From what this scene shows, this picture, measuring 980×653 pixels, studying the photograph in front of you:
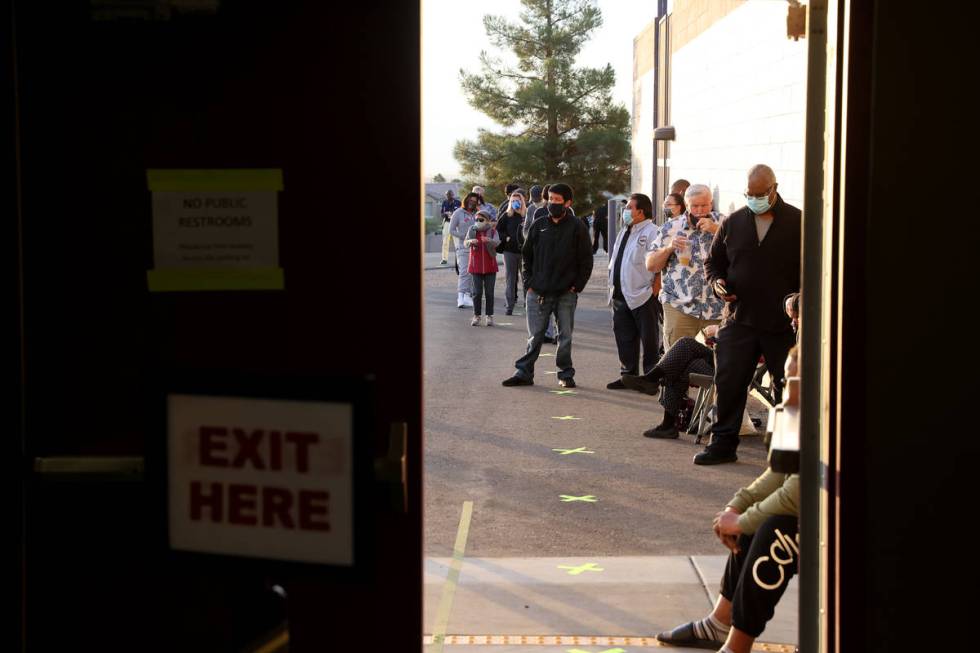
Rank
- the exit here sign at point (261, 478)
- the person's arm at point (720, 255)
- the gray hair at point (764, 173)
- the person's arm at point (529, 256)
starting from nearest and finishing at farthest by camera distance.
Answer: the exit here sign at point (261, 478)
the gray hair at point (764, 173)
the person's arm at point (720, 255)
the person's arm at point (529, 256)

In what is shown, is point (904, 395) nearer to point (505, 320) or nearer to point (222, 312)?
point (222, 312)

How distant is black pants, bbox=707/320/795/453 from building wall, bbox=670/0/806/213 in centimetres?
100

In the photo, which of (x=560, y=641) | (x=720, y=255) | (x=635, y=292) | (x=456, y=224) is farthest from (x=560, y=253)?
(x=456, y=224)

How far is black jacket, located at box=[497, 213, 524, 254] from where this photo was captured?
17.0m

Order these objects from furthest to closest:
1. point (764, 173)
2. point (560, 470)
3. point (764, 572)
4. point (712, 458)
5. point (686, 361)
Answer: point (686, 361), point (712, 458), point (560, 470), point (764, 173), point (764, 572)

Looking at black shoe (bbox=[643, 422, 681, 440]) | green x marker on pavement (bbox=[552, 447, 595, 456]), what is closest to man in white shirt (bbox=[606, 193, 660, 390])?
black shoe (bbox=[643, 422, 681, 440])

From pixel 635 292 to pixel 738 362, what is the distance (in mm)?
3052

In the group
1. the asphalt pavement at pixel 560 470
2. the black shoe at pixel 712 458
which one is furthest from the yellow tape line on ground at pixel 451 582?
the black shoe at pixel 712 458

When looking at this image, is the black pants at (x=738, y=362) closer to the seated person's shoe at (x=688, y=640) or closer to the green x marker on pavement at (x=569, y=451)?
the green x marker on pavement at (x=569, y=451)

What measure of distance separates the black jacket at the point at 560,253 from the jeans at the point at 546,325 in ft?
0.33

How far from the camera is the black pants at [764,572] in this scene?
179 inches

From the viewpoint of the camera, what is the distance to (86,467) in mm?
2947

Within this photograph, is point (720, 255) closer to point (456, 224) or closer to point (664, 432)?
point (664, 432)

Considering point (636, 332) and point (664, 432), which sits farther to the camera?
point (636, 332)
